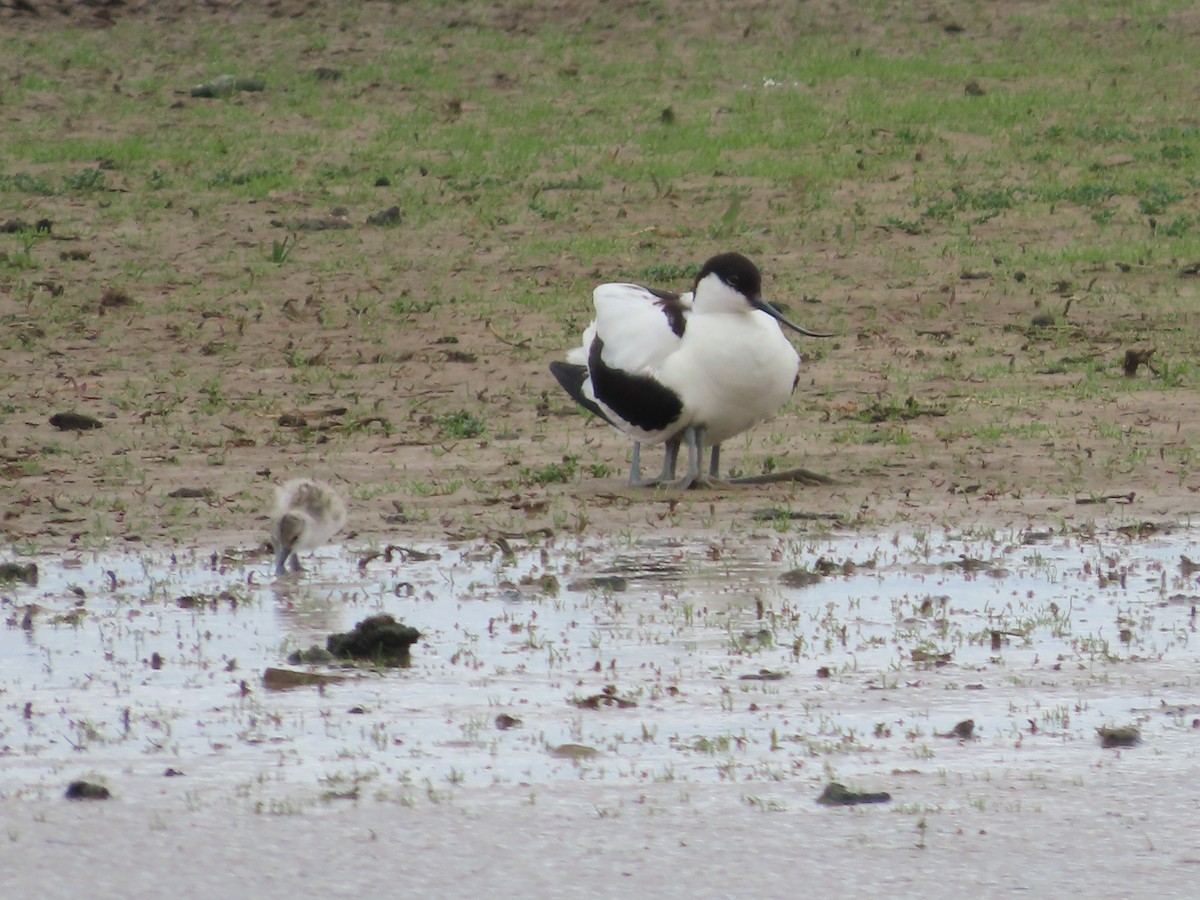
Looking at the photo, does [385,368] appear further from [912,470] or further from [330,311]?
[912,470]

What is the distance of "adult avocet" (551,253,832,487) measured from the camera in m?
8.81

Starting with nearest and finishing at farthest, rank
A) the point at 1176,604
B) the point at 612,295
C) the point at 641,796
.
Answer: the point at 641,796, the point at 1176,604, the point at 612,295

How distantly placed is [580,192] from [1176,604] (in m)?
8.73

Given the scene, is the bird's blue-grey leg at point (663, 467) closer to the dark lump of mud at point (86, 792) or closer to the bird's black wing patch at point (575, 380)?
the bird's black wing patch at point (575, 380)

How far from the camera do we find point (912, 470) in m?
9.07

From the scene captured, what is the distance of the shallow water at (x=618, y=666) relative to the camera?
519 centimetres

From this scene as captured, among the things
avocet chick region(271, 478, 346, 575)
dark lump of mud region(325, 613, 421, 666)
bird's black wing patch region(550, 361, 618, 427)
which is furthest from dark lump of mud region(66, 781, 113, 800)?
bird's black wing patch region(550, 361, 618, 427)

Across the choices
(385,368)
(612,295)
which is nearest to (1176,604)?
(612,295)

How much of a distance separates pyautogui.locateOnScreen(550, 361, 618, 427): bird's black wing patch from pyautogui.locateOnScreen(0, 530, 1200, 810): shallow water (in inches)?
61.8

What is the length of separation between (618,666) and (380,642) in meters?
0.62

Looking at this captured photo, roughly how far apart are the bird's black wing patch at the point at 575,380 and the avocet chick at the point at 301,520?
1.85 m

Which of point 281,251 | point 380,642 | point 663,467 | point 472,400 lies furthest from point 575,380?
point 281,251

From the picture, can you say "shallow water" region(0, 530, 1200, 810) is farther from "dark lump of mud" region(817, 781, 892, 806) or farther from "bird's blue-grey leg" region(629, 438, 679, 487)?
"bird's blue-grey leg" region(629, 438, 679, 487)

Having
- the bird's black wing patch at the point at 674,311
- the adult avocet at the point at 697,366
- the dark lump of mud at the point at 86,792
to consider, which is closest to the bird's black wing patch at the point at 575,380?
the adult avocet at the point at 697,366
